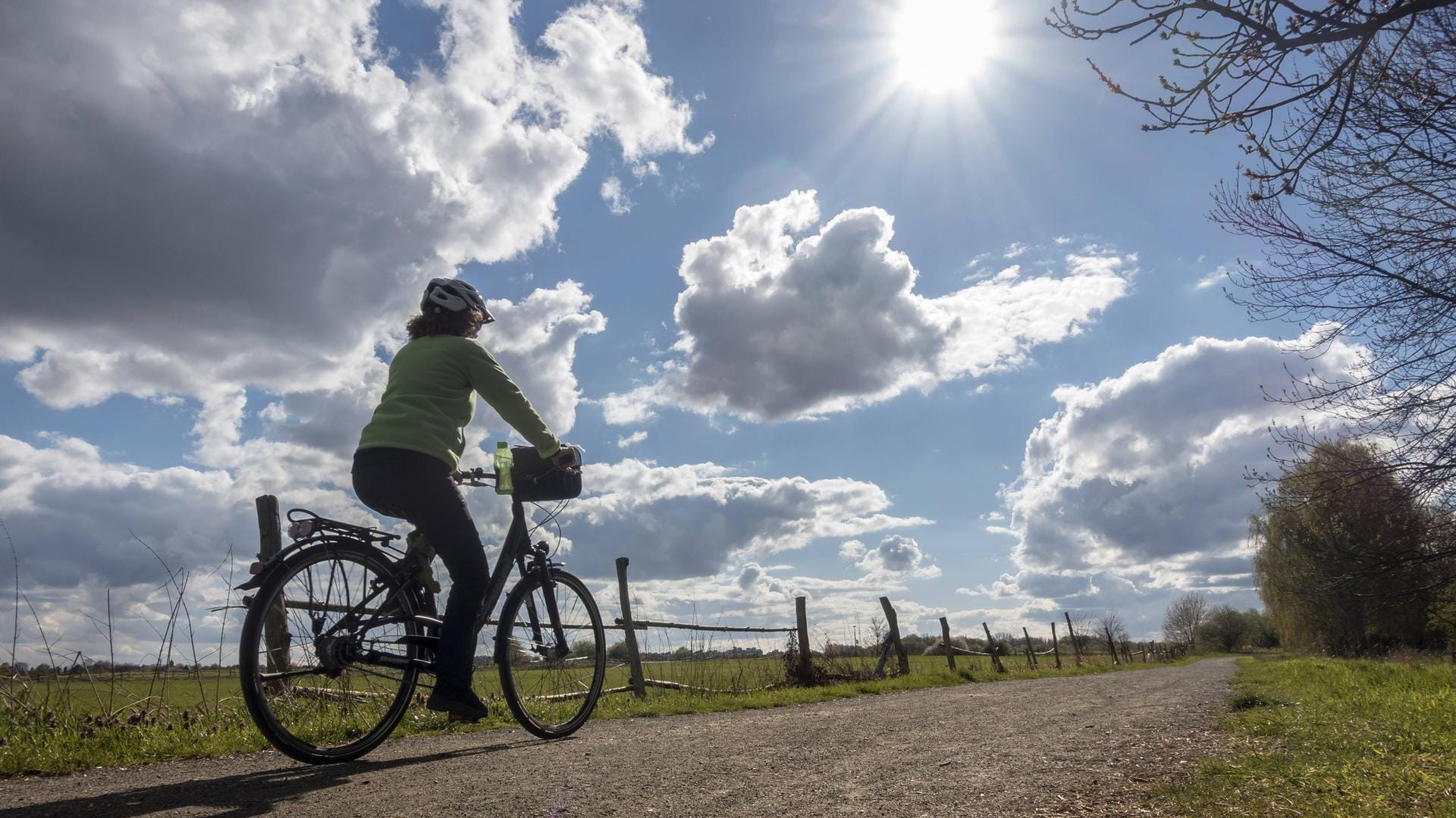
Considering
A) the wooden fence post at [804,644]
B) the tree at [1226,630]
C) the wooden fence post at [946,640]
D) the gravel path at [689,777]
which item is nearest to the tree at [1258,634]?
the tree at [1226,630]

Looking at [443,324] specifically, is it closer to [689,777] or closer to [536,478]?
[536,478]

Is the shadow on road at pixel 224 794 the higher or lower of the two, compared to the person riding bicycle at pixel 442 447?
lower

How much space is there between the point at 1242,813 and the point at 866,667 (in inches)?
582

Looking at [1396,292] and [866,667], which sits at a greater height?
[1396,292]

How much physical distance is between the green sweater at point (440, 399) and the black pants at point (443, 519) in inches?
3.1

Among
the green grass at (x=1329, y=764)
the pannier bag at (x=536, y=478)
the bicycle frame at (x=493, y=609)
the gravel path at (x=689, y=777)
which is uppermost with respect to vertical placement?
the pannier bag at (x=536, y=478)

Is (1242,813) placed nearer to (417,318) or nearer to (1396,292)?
(417,318)

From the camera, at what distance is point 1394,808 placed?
2.67m

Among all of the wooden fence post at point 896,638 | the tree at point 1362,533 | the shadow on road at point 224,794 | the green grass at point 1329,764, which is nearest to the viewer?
the shadow on road at point 224,794

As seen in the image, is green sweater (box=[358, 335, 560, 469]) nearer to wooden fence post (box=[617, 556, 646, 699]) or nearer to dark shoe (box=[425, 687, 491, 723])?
dark shoe (box=[425, 687, 491, 723])

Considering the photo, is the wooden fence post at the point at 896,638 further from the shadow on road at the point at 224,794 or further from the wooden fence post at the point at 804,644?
the shadow on road at the point at 224,794

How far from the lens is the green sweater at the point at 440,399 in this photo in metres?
3.78

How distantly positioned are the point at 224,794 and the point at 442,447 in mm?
1600

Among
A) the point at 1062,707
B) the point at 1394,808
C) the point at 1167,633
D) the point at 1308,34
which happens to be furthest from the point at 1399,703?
the point at 1167,633
